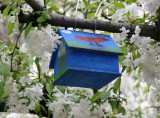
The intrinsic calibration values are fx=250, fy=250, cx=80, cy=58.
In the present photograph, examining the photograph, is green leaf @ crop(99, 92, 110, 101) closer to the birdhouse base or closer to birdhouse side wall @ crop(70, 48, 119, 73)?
the birdhouse base

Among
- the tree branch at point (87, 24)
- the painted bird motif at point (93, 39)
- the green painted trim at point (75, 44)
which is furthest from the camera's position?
the tree branch at point (87, 24)

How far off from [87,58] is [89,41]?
0.12m

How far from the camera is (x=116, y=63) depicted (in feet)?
4.75

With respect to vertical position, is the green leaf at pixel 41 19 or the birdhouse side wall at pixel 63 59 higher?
the green leaf at pixel 41 19

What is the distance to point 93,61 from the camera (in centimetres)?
139

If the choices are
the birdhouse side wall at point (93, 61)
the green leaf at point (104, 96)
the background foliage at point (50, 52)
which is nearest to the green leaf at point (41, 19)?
the background foliage at point (50, 52)

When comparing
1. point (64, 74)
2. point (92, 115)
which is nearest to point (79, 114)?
point (92, 115)

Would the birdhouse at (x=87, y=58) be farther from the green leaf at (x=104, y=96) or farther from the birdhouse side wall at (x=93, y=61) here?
the green leaf at (x=104, y=96)

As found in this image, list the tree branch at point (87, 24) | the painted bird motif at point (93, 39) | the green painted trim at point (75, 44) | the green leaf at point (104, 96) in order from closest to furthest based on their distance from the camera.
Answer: the green painted trim at point (75, 44) → the painted bird motif at point (93, 39) → the tree branch at point (87, 24) → the green leaf at point (104, 96)

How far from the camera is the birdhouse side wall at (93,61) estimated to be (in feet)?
4.41

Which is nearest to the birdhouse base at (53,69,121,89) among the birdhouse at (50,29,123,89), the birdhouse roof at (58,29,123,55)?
the birdhouse at (50,29,123,89)

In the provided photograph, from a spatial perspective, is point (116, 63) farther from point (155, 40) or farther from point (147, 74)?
point (155, 40)

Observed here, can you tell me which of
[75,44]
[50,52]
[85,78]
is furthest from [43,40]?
[85,78]

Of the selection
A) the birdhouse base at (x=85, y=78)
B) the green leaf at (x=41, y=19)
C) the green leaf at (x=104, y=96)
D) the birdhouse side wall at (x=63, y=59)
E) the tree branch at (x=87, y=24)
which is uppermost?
the green leaf at (x=41, y=19)
